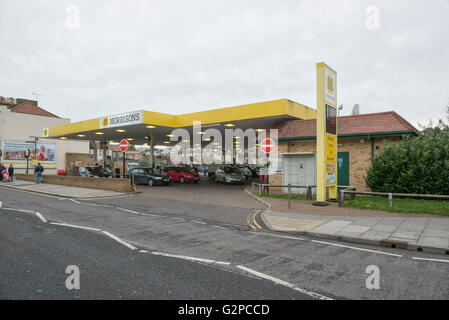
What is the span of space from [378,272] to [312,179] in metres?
12.1

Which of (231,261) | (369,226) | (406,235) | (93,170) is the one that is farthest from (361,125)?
(93,170)

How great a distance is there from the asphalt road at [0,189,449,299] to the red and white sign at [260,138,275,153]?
1079cm

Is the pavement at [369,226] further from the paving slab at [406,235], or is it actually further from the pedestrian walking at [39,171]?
the pedestrian walking at [39,171]

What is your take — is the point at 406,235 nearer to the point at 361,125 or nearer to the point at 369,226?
the point at 369,226

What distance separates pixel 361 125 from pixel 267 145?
5.85 metres

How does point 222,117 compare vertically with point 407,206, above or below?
above

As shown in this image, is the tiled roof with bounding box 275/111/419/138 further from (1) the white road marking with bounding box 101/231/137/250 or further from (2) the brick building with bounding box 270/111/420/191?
(1) the white road marking with bounding box 101/231/137/250

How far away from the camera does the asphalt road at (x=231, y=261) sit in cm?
407

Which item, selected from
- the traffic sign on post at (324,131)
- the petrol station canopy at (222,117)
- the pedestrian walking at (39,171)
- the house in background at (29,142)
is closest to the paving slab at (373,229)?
the traffic sign on post at (324,131)

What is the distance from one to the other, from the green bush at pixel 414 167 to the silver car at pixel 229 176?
14478 millimetres

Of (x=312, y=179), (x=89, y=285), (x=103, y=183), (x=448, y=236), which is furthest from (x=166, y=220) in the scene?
(x=103, y=183)

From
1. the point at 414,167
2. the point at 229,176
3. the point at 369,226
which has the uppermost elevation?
the point at 414,167

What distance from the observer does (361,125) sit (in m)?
15.9

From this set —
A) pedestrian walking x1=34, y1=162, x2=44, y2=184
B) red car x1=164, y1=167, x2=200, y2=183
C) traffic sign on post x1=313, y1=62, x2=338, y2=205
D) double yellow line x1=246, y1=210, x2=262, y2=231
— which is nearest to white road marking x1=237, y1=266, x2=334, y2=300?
double yellow line x1=246, y1=210, x2=262, y2=231
